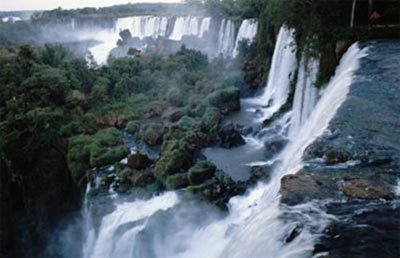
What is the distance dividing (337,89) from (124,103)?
1372 cm

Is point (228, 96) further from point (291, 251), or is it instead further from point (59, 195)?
point (291, 251)

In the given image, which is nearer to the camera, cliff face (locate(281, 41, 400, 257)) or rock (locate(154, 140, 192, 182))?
cliff face (locate(281, 41, 400, 257))

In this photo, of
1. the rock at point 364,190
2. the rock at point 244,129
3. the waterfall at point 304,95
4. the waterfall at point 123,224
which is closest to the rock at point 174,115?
the rock at point 244,129

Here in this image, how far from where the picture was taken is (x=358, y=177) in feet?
13.4

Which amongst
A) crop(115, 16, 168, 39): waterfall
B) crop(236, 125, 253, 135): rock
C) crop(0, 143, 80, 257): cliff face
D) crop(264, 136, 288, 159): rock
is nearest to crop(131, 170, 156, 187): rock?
crop(0, 143, 80, 257): cliff face

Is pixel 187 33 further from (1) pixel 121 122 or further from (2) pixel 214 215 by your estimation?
(2) pixel 214 215

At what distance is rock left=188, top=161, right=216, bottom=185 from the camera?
33.7ft

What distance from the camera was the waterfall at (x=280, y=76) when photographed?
15.3 metres

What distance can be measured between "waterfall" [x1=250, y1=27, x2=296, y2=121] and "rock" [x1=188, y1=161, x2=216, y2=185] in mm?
5376

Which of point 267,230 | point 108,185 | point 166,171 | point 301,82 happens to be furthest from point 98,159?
point 267,230

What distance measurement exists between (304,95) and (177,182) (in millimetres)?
5280

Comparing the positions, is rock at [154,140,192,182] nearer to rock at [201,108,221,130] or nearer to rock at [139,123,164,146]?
rock at [139,123,164,146]

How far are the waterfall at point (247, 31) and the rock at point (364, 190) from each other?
20981 millimetres

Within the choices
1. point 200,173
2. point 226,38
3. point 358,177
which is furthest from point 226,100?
point 226,38
